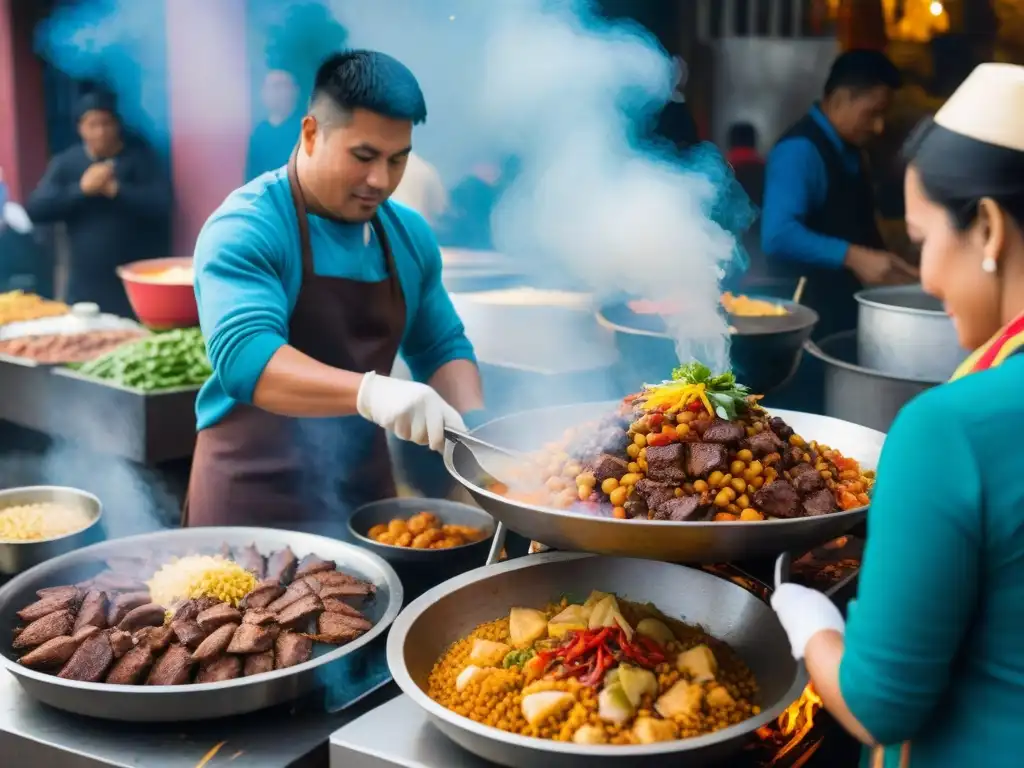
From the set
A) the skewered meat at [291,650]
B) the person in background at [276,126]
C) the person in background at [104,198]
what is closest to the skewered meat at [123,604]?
the skewered meat at [291,650]

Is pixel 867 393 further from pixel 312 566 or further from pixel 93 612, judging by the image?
pixel 93 612

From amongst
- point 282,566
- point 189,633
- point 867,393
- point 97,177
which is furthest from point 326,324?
point 97,177

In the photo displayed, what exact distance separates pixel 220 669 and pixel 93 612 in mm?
368

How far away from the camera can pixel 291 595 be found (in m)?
2.11

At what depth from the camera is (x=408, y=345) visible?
130 inches

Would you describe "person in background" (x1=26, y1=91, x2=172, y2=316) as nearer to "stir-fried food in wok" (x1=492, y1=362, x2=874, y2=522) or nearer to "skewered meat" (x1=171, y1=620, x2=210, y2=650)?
"skewered meat" (x1=171, y1=620, x2=210, y2=650)

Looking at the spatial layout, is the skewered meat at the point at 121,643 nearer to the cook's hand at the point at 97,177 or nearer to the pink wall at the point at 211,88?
the pink wall at the point at 211,88

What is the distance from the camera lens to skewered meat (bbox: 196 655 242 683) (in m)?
1.83

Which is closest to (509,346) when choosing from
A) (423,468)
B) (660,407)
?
(423,468)

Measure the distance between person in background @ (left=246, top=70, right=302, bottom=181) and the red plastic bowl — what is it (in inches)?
25.5

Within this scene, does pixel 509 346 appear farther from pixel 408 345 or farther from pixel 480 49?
pixel 480 49

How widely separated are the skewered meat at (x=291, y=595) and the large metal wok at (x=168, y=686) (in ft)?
0.47

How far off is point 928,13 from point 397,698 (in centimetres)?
552

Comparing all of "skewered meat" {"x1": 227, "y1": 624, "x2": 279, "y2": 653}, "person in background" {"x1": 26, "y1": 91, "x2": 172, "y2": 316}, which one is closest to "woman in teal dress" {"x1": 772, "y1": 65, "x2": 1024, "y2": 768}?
"skewered meat" {"x1": 227, "y1": 624, "x2": 279, "y2": 653}
